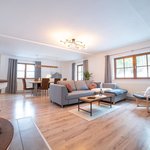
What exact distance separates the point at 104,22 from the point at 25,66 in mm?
6150

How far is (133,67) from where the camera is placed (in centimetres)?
455

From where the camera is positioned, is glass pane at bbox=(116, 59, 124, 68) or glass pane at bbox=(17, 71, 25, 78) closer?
glass pane at bbox=(116, 59, 124, 68)

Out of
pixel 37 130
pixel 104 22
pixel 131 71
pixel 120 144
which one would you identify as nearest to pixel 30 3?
pixel 104 22

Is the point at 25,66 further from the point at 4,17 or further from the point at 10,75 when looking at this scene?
the point at 4,17

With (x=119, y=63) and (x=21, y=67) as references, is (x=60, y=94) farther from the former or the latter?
(x=21, y=67)

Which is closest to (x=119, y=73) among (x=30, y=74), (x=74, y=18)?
(x=74, y=18)

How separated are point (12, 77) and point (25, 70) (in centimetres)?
99

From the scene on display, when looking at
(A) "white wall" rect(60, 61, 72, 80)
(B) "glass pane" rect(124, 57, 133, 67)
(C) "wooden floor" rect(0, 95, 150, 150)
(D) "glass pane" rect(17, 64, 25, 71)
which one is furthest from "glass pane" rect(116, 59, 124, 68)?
(D) "glass pane" rect(17, 64, 25, 71)

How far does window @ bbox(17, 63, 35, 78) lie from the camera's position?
6.81 meters

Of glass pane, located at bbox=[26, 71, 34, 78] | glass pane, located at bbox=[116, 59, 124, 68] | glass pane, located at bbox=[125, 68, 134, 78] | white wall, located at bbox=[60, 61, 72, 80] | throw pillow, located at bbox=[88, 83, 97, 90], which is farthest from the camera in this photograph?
white wall, located at bbox=[60, 61, 72, 80]

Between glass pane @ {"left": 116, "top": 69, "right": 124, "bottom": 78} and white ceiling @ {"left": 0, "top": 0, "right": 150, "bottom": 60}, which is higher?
white ceiling @ {"left": 0, "top": 0, "right": 150, "bottom": 60}

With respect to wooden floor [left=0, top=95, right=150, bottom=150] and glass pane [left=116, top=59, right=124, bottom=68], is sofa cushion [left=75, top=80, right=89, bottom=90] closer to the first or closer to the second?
glass pane [left=116, top=59, right=124, bottom=68]

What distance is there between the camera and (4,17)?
247 centimetres

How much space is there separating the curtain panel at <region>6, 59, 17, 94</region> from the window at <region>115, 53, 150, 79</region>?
6.09 metres
